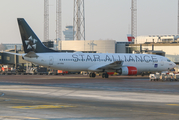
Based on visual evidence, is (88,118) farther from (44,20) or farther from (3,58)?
(44,20)

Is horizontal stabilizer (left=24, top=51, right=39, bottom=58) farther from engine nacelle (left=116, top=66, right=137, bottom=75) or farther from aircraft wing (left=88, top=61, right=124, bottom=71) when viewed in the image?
engine nacelle (left=116, top=66, right=137, bottom=75)

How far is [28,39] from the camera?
159ft

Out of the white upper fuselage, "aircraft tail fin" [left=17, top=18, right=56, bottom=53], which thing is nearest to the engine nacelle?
the white upper fuselage

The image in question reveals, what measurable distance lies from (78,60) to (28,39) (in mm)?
8533

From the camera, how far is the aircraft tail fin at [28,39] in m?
47.8

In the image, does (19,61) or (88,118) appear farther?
(19,61)

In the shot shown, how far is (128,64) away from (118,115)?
39.4m

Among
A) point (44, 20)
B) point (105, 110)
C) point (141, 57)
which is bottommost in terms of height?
point (105, 110)

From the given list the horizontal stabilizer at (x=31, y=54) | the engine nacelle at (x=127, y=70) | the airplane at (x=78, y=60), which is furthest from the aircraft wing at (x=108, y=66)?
the horizontal stabilizer at (x=31, y=54)

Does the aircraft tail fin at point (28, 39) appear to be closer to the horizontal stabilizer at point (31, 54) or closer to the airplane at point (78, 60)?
the airplane at point (78, 60)

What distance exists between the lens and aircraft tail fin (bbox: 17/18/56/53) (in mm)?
47812

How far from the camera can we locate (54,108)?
16.5 meters

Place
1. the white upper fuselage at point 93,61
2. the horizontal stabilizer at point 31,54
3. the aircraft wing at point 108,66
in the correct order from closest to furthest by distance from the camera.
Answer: the horizontal stabilizer at point 31,54
the white upper fuselage at point 93,61
the aircraft wing at point 108,66

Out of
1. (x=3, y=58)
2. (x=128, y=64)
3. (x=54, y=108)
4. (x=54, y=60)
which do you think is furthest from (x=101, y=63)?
(x=3, y=58)
